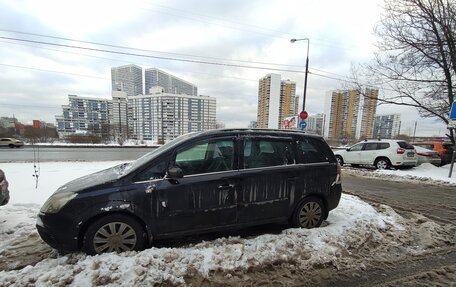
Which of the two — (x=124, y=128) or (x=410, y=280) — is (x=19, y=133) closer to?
(x=124, y=128)

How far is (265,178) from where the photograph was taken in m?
3.92

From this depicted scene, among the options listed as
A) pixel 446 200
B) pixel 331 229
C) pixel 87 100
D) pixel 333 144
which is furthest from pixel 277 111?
pixel 87 100

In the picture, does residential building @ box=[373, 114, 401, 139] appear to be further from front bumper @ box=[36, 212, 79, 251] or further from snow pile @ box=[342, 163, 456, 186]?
front bumper @ box=[36, 212, 79, 251]

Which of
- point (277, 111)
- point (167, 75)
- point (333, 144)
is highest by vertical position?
point (167, 75)

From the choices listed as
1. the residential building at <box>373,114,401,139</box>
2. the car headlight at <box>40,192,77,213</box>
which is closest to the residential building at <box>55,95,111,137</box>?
the car headlight at <box>40,192,77,213</box>

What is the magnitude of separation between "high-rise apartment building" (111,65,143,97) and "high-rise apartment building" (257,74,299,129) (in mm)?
16622

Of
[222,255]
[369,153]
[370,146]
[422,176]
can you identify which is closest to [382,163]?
[369,153]

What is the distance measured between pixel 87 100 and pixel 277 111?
4198 centimetres

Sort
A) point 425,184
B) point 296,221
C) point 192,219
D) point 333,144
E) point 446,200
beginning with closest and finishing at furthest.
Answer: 1. point 192,219
2. point 296,221
3. point 446,200
4. point 425,184
5. point 333,144

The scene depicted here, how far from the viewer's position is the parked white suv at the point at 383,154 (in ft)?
41.8

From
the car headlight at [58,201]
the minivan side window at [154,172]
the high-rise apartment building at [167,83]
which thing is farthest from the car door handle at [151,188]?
the high-rise apartment building at [167,83]

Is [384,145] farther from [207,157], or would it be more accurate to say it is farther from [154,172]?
[154,172]

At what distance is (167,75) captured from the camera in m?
39.4

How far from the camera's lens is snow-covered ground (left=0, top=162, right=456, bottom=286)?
281 centimetres
